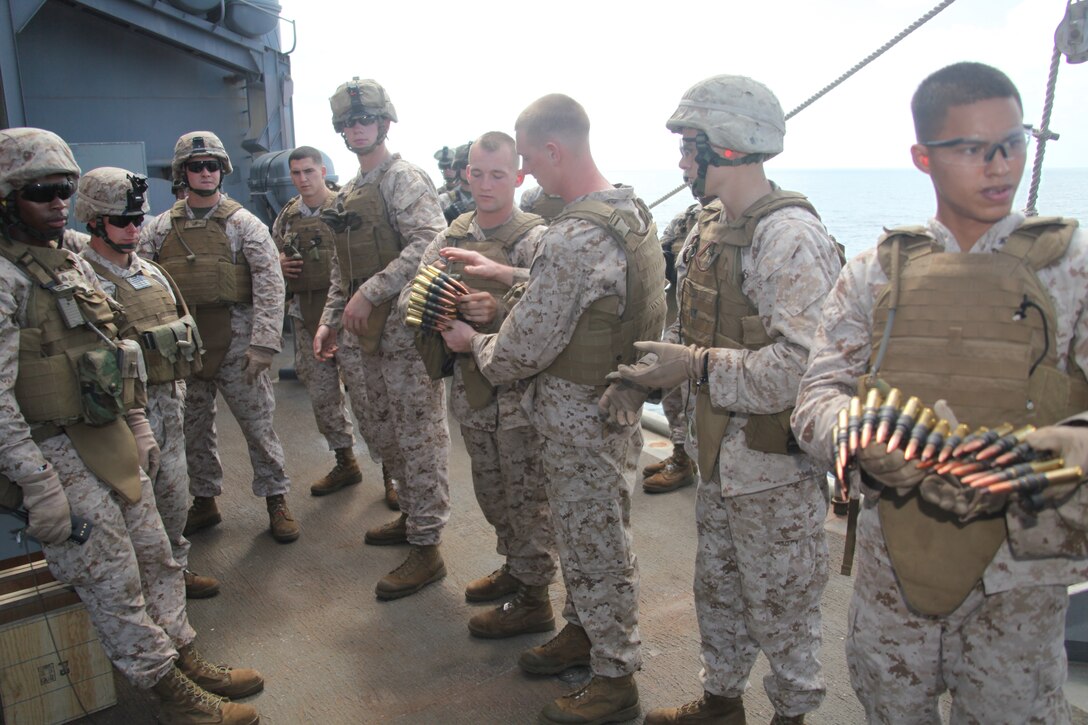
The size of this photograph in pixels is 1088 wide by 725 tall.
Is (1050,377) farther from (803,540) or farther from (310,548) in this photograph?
(310,548)

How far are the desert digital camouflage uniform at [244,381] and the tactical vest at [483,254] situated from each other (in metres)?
1.42

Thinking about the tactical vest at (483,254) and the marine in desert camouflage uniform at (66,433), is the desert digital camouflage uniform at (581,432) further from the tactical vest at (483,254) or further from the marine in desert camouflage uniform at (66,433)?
the marine in desert camouflage uniform at (66,433)

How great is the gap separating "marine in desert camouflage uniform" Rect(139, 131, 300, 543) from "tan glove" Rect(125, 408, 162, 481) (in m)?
1.27

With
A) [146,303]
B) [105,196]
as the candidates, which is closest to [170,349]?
[146,303]

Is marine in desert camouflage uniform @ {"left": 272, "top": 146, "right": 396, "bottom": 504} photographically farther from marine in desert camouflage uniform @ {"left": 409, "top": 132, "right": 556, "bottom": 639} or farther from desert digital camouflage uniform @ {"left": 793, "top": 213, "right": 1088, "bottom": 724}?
desert digital camouflage uniform @ {"left": 793, "top": 213, "right": 1088, "bottom": 724}

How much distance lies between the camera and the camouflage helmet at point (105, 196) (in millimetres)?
3562

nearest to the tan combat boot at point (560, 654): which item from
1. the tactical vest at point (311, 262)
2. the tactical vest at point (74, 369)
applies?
the tactical vest at point (74, 369)

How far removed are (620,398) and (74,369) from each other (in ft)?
6.30

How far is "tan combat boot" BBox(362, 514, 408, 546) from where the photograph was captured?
4730mm

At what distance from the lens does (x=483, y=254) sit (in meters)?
3.69

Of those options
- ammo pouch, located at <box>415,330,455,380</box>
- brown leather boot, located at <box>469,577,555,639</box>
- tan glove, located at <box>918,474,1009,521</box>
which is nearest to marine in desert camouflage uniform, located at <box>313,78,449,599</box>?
ammo pouch, located at <box>415,330,455,380</box>

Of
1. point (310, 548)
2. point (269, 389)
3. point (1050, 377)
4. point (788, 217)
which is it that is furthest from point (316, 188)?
point (1050, 377)

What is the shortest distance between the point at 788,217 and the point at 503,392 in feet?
5.13

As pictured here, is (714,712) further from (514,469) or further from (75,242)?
(75,242)
